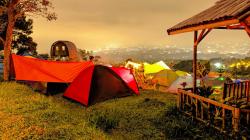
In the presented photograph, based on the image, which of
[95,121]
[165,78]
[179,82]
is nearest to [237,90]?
[95,121]

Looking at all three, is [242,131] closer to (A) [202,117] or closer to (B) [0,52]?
(A) [202,117]

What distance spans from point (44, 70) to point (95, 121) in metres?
6.85

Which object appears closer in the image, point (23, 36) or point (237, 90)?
point (237, 90)

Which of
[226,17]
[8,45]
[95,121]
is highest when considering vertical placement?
[226,17]

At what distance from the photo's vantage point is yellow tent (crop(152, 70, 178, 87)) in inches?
939

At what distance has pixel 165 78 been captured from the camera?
78.8 ft

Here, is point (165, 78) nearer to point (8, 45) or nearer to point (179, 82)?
point (179, 82)

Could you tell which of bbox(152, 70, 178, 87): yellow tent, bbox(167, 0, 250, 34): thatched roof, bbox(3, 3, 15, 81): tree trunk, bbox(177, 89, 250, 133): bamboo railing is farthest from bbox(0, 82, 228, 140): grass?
bbox(152, 70, 178, 87): yellow tent

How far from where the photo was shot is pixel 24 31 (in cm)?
3472

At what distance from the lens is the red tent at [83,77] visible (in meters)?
14.0

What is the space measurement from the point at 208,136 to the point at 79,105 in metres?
7.00

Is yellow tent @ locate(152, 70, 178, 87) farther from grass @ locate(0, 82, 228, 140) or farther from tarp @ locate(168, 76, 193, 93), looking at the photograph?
grass @ locate(0, 82, 228, 140)

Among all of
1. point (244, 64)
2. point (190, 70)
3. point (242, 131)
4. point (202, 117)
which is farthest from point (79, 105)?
point (190, 70)

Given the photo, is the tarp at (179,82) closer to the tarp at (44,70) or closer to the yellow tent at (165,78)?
the yellow tent at (165,78)
